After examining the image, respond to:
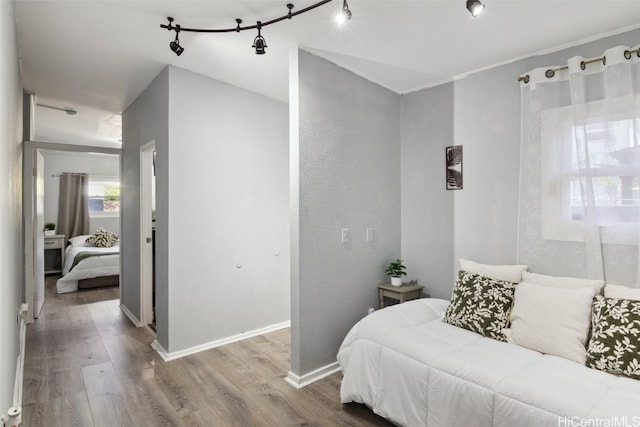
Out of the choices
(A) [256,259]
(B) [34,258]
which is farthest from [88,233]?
(A) [256,259]

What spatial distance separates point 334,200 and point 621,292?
1975 millimetres

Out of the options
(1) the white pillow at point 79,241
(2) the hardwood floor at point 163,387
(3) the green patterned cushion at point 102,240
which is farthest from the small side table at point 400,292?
(1) the white pillow at point 79,241

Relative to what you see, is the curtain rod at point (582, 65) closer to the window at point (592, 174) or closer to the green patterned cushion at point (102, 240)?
the window at point (592, 174)

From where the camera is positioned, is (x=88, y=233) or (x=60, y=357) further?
(x=88, y=233)

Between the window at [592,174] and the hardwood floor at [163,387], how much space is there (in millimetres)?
1929

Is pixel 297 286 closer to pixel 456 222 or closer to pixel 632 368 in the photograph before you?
pixel 456 222

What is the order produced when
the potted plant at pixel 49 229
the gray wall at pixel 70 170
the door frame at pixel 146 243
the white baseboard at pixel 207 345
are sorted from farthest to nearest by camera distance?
the gray wall at pixel 70 170, the potted plant at pixel 49 229, the door frame at pixel 146 243, the white baseboard at pixel 207 345

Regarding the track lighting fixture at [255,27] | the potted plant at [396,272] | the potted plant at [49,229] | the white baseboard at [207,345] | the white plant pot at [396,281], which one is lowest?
the white baseboard at [207,345]

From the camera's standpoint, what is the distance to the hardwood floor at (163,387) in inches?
88.7

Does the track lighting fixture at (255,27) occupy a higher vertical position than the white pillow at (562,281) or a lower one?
higher

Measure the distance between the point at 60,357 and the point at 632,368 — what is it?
422 centimetres

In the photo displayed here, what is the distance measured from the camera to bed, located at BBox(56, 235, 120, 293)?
5641 mm

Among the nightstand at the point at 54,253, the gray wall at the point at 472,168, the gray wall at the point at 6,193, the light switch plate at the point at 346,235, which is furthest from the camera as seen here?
the nightstand at the point at 54,253

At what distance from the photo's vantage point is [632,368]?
5.77ft
